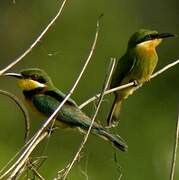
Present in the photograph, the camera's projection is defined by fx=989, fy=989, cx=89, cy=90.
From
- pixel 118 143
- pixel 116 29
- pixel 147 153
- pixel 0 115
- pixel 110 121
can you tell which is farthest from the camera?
pixel 116 29

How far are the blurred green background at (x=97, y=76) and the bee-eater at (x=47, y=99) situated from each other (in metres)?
1.62

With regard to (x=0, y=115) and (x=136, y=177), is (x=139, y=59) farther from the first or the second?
(x=0, y=115)

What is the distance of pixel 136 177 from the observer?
7168 mm

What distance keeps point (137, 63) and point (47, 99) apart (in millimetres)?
973

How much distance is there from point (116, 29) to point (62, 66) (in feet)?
5.44

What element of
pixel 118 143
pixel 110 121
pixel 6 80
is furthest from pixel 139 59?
pixel 6 80

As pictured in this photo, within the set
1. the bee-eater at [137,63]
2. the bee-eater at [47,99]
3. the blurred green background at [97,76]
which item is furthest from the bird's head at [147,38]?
the blurred green background at [97,76]

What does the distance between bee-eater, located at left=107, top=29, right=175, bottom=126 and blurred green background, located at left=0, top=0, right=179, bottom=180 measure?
3.62 ft

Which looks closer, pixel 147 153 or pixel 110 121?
pixel 110 121

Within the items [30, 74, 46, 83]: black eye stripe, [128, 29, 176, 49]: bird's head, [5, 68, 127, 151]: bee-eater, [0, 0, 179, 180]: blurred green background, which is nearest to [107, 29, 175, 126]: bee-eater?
[128, 29, 176, 49]: bird's head

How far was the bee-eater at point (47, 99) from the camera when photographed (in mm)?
4082

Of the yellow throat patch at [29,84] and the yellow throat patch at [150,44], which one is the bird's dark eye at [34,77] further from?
the yellow throat patch at [150,44]

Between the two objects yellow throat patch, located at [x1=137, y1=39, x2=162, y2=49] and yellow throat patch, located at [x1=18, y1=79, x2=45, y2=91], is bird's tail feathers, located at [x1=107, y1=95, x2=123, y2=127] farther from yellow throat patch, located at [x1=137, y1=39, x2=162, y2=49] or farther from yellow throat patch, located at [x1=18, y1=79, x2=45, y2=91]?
yellow throat patch, located at [x1=18, y1=79, x2=45, y2=91]

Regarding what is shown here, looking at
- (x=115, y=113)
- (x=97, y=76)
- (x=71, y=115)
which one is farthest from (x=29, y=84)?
(x=97, y=76)
